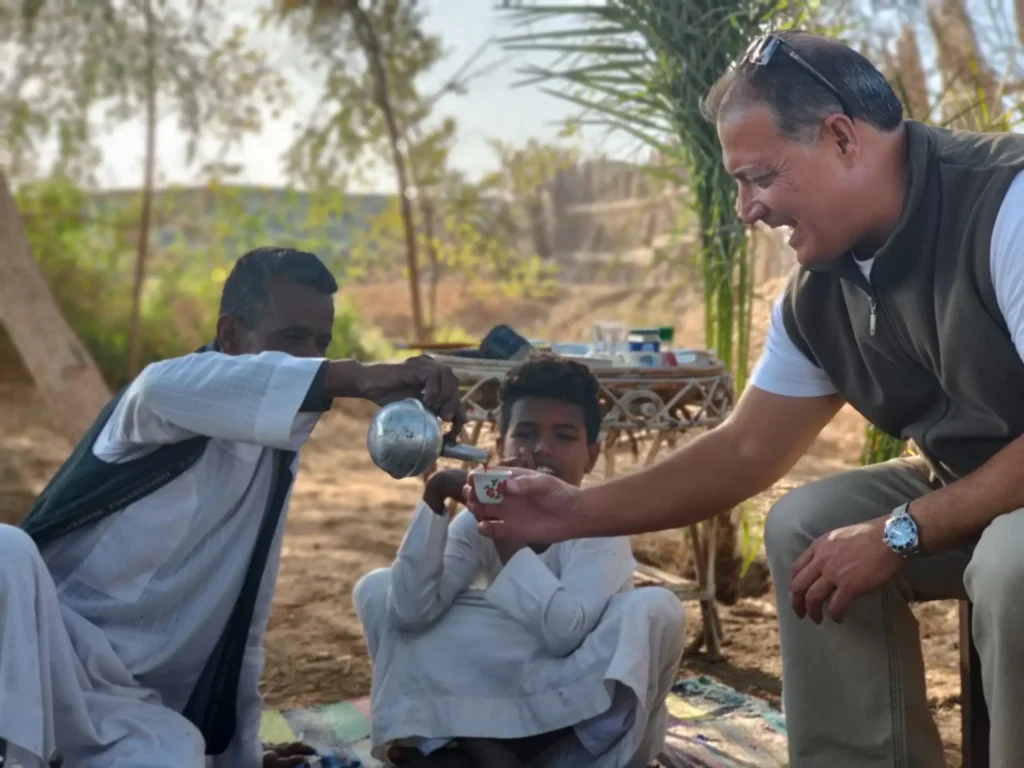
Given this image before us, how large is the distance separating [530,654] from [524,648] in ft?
0.07

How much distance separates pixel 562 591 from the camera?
9.45 feet

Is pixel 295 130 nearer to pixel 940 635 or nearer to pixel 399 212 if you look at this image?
pixel 399 212

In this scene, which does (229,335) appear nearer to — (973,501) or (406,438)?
(406,438)

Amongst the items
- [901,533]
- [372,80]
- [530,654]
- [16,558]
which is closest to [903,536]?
[901,533]

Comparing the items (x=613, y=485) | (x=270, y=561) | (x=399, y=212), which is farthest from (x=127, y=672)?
(x=399, y=212)

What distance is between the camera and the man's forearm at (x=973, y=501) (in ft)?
7.07

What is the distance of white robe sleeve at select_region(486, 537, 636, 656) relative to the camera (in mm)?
2869

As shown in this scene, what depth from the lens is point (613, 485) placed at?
2.64 m

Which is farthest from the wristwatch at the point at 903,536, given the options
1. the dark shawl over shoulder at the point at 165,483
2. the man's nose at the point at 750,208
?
the dark shawl over shoulder at the point at 165,483

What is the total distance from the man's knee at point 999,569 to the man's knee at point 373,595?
1445 mm

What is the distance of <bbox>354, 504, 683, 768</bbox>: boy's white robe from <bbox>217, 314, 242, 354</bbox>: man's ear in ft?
1.87

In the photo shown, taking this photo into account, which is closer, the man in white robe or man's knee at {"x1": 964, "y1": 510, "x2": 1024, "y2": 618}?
man's knee at {"x1": 964, "y1": 510, "x2": 1024, "y2": 618}

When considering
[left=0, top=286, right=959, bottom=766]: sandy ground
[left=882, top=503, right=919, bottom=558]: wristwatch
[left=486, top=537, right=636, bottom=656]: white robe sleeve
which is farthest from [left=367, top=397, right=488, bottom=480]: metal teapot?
[left=0, top=286, right=959, bottom=766]: sandy ground

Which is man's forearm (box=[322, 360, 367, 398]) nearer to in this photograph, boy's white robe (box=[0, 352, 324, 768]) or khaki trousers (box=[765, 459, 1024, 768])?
boy's white robe (box=[0, 352, 324, 768])
